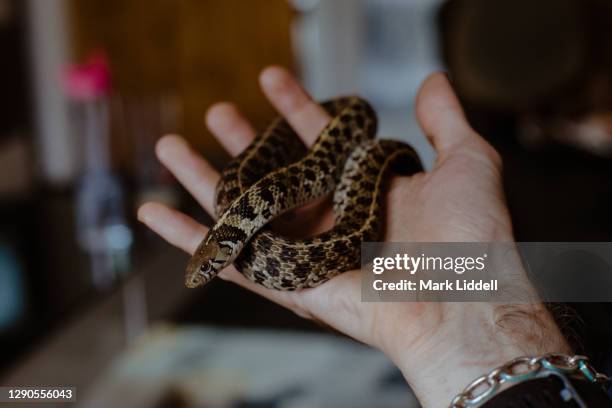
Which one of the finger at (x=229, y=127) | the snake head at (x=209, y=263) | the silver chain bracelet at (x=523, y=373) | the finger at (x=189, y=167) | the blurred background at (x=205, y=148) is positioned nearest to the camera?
the silver chain bracelet at (x=523, y=373)

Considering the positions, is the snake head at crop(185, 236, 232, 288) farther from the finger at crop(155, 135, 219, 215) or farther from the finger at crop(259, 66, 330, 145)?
the finger at crop(259, 66, 330, 145)

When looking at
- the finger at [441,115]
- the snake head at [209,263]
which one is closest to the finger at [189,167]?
the snake head at [209,263]

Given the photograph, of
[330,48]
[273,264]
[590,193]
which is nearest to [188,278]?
[273,264]

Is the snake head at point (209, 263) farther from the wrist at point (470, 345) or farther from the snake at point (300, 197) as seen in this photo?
the wrist at point (470, 345)

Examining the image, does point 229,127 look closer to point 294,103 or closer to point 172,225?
point 294,103

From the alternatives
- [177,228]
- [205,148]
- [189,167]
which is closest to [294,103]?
[189,167]

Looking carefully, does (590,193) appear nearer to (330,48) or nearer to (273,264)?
(330,48)
